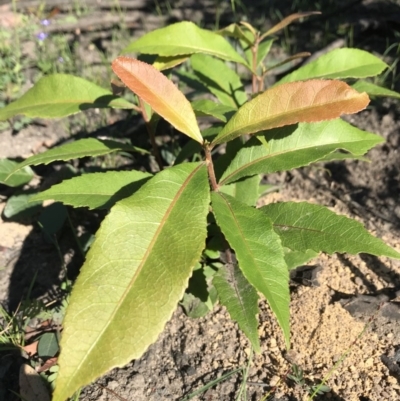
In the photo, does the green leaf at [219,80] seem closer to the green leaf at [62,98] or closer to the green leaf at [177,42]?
the green leaf at [177,42]

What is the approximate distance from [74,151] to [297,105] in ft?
3.05

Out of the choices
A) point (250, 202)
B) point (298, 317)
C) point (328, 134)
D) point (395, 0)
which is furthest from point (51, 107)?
point (395, 0)

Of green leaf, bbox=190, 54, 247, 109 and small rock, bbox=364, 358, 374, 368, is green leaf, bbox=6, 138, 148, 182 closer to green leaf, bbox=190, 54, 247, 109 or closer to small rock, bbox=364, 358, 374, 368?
green leaf, bbox=190, 54, 247, 109

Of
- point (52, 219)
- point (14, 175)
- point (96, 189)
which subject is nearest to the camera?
point (96, 189)

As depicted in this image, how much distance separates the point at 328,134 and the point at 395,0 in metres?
2.37

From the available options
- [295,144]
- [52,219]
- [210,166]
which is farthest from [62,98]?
[295,144]

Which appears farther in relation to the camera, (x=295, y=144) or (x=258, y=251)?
(x=295, y=144)

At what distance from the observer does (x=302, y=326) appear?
69.3 inches

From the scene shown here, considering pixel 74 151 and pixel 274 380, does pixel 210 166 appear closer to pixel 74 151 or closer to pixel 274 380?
pixel 74 151

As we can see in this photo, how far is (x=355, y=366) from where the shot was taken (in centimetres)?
163

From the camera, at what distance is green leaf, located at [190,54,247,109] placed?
2.11 meters

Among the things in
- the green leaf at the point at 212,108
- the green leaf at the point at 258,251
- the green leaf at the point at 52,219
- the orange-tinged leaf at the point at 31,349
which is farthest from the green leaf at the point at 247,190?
the orange-tinged leaf at the point at 31,349

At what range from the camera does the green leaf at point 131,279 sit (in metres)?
0.97

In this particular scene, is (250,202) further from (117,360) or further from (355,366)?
(117,360)
